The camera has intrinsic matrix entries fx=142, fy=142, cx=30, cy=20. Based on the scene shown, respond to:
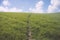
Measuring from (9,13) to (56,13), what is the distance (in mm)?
690

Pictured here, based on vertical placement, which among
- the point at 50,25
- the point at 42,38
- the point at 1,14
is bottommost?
the point at 42,38

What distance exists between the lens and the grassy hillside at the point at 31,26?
1.98 meters

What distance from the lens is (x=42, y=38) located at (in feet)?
6.49

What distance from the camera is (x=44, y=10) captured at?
6.86 feet

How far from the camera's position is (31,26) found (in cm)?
202

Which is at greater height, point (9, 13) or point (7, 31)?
point (9, 13)

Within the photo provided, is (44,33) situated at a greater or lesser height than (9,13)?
lesser

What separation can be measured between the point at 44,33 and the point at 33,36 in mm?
160

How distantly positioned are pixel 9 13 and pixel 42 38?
0.60 m

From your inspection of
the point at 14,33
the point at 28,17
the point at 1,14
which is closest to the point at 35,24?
the point at 28,17

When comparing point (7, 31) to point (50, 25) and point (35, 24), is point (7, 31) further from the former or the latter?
point (50, 25)

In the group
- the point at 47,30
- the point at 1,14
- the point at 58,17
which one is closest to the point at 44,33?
the point at 47,30

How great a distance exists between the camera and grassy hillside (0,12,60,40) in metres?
1.98

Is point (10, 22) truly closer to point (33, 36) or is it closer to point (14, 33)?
point (14, 33)
